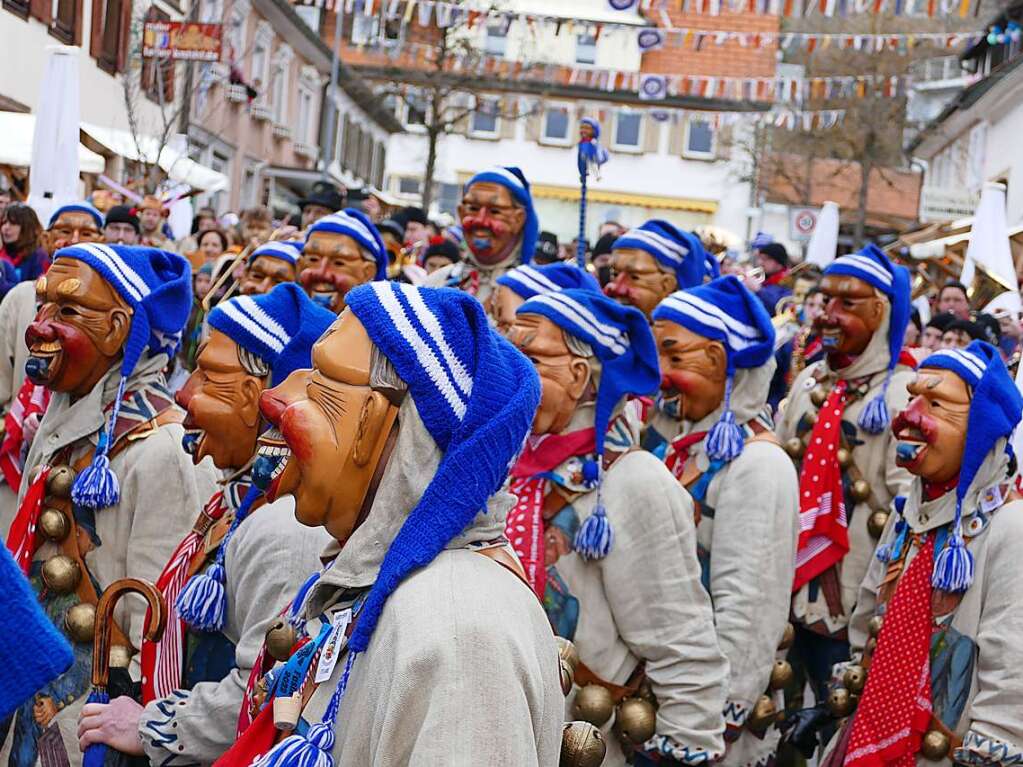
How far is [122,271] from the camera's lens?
502 cm

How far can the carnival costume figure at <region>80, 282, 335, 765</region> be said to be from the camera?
357 cm

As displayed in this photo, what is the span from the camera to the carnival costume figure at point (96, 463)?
4.36m

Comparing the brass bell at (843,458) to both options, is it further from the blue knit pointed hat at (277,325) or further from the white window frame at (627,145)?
the white window frame at (627,145)

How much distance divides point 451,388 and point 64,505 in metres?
→ 2.36

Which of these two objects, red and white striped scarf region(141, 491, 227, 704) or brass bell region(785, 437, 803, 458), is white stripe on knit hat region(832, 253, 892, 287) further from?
red and white striped scarf region(141, 491, 227, 704)

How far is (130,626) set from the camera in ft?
14.3

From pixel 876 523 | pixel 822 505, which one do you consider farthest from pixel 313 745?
pixel 876 523

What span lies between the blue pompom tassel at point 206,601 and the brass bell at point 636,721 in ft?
4.39

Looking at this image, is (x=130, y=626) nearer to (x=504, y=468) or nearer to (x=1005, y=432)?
(x=504, y=468)

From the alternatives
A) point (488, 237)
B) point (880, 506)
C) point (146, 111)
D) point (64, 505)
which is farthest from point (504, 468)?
point (146, 111)

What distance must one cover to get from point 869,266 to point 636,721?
3.54m

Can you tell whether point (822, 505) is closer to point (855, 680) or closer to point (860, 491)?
point (860, 491)

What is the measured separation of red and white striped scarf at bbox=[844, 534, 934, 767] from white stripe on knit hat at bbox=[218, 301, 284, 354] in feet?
7.56

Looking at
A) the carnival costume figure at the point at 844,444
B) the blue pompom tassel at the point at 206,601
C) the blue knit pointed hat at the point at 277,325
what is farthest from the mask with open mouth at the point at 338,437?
the carnival costume figure at the point at 844,444
